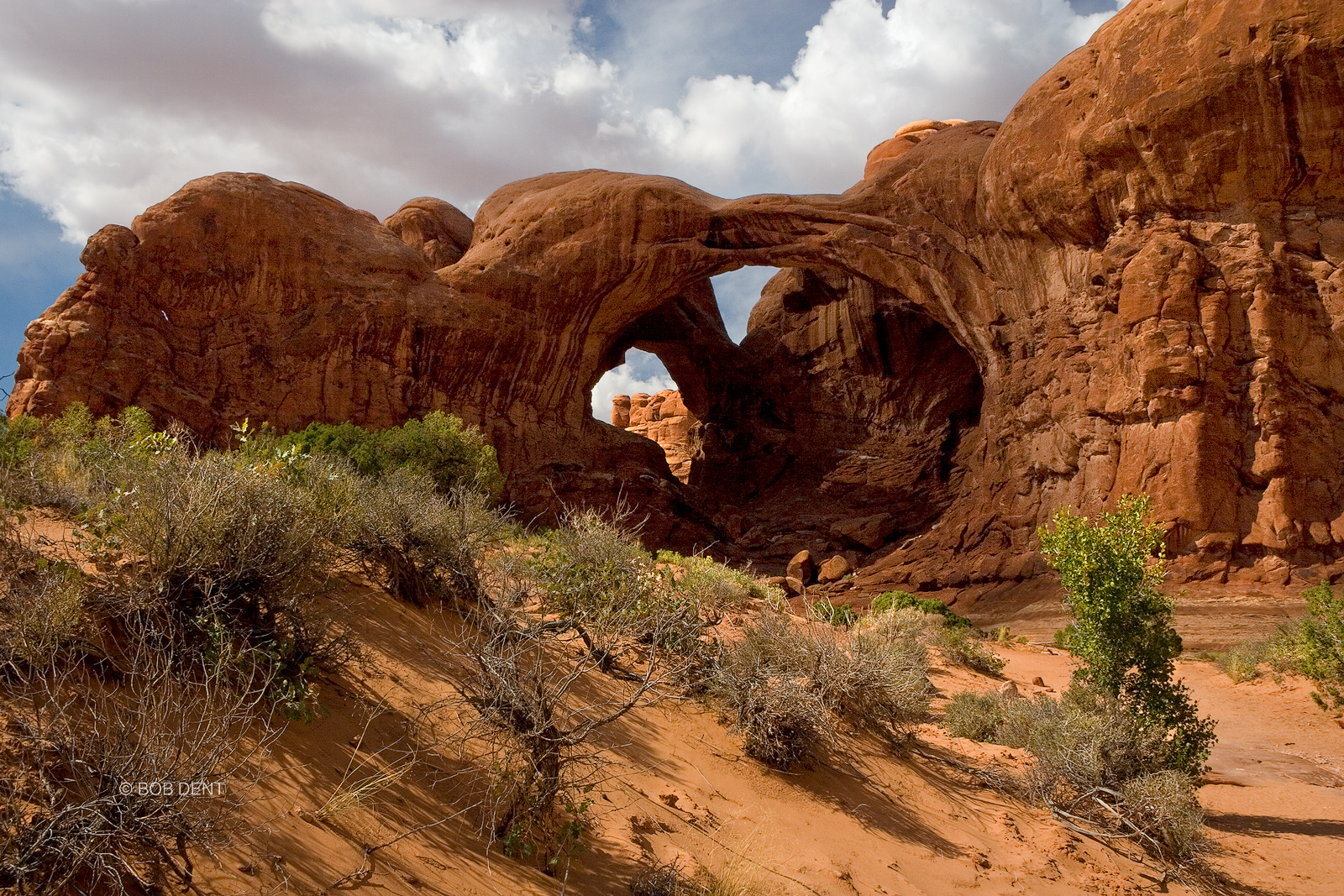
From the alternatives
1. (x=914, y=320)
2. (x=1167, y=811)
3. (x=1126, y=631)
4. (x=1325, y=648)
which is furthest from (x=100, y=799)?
(x=914, y=320)

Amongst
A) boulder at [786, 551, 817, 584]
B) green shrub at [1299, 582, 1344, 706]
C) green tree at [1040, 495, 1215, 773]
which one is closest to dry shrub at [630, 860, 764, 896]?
green tree at [1040, 495, 1215, 773]

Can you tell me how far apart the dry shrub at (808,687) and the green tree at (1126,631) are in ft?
5.60

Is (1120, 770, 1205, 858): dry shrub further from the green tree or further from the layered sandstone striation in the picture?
the layered sandstone striation

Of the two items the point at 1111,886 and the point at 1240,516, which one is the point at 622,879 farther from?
the point at 1240,516

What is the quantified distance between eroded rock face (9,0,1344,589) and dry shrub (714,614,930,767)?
41.8 ft

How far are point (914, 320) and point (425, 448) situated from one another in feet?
60.2

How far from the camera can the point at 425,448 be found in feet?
63.6

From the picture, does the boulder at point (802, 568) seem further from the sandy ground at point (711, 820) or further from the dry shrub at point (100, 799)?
the dry shrub at point (100, 799)

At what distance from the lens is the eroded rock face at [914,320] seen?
1741 centimetres

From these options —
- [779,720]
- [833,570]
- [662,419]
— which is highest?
[662,419]

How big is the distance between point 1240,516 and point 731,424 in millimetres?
17795

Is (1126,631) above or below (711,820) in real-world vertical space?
above

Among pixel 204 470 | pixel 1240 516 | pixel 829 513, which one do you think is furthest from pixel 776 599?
pixel 829 513

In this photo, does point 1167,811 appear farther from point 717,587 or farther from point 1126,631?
point 717,587
